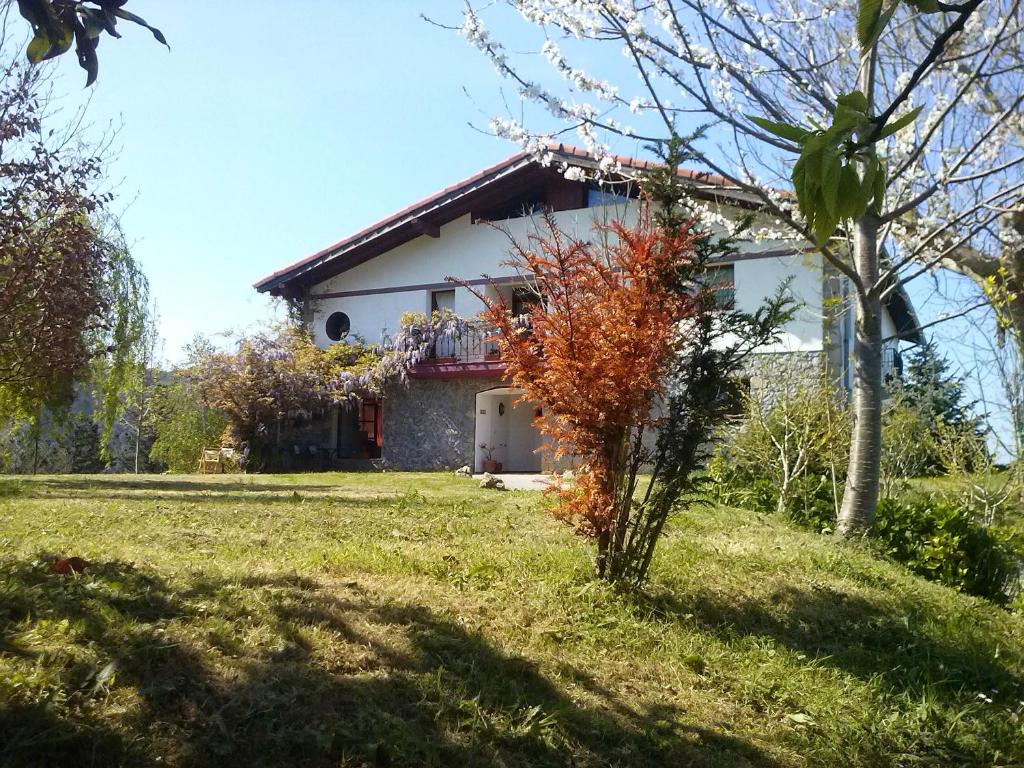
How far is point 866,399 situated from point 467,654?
556 centimetres

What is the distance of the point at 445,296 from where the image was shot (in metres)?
20.6

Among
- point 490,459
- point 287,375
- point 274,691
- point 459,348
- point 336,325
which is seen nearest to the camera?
point 274,691

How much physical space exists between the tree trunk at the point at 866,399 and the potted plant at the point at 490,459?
36.0 feet

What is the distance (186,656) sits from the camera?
141 inches

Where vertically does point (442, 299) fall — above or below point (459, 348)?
above

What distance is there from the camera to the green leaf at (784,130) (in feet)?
5.49

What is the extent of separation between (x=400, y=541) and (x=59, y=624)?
3283mm

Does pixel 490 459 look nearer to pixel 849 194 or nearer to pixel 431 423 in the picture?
pixel 431 423

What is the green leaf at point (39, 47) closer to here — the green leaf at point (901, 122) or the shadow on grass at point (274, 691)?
the shadow on grass at point (274, 691)

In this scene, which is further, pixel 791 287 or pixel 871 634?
pixel 791 287

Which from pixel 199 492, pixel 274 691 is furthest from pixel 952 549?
pixel 199 492

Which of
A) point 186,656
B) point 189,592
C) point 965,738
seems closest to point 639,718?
point 965,738

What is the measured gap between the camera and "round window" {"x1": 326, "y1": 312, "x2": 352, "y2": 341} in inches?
843

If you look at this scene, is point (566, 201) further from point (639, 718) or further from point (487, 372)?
point (639, 718)
